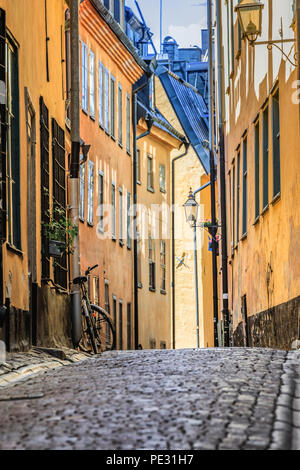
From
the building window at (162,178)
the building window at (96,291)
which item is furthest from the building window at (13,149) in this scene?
the building window at (162,178)

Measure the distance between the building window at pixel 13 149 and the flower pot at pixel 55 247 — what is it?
3429 millimetres

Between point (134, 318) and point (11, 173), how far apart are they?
20035 millimetres

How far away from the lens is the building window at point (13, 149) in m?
13.2

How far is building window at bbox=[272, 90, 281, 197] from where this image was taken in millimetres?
15961

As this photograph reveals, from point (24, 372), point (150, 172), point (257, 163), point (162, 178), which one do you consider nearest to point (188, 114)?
point (162, 178)

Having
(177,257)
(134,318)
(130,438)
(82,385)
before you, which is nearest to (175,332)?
(177,257)

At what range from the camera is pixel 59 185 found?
19484 millimetres

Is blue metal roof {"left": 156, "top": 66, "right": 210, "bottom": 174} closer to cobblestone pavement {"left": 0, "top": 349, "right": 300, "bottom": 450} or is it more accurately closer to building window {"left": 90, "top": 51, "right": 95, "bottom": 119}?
building window {"left": 90, "top": 51, "right": 95, "bottom": 119}

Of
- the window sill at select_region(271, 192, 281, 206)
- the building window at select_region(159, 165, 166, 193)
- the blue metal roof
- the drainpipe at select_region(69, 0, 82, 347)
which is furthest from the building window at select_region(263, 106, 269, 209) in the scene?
the blue metal roof

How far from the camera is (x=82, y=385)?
852cm

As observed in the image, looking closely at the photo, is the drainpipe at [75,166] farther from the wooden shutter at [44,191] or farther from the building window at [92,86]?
the building window at [92,86]

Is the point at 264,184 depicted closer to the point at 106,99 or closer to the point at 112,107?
the point at 106,99
